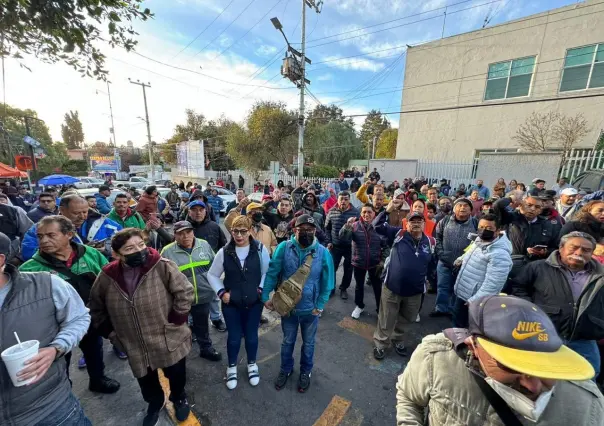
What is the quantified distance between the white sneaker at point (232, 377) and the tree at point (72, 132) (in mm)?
86329

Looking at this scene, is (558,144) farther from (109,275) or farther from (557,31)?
(109,275)

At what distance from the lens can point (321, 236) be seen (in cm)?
400

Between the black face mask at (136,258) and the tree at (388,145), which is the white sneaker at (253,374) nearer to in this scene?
the black face mask at (136,258)

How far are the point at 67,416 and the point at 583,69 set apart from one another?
2024 centimetres

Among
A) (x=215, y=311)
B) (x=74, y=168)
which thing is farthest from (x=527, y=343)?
(x=74, y=168)

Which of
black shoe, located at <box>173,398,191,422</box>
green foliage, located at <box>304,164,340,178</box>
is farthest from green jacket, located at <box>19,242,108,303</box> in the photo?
green foliage, located at <box>304,164,340,178</box>

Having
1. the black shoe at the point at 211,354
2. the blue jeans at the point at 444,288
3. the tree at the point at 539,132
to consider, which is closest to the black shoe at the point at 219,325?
the black shoe at the point at 211,354

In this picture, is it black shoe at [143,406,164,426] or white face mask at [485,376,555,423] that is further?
black shoe at [143,406,164,426]

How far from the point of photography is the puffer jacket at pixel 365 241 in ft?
13.1

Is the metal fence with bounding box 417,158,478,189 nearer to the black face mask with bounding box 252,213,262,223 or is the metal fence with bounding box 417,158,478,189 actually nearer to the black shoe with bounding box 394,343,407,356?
the black shoe with bounding box 394,343,407,356

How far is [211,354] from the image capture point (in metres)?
3.15

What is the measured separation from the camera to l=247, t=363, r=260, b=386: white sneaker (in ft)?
9.16

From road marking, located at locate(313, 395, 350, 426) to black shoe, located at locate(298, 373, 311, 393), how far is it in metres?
0.29

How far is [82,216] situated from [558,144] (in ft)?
60.2
